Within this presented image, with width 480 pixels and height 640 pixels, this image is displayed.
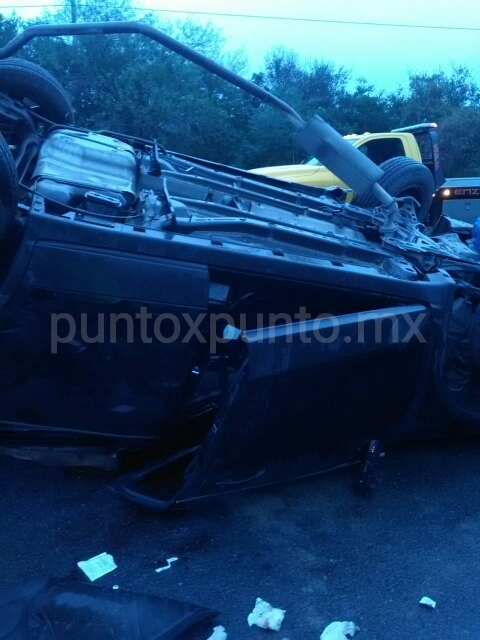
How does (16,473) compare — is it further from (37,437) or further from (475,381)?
(475,381)

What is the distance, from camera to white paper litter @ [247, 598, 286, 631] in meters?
2.72

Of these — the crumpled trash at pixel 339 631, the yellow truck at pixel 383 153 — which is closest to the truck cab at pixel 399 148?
the yellow truck at pixel 383 153

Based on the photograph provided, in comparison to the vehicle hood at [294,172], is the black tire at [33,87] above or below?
above

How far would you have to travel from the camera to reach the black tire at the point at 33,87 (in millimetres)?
4227

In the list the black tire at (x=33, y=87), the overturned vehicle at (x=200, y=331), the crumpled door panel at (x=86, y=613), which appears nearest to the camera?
the crumpled door panel at (x=86, y=613)

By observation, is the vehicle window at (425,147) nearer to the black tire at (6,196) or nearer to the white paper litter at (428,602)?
the white paper litter at (428,602)

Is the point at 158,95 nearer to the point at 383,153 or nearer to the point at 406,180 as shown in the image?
the point at 383,153

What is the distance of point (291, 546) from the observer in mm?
3230

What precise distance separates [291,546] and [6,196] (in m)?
1.94

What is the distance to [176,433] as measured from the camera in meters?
3.39

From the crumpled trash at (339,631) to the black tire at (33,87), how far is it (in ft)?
10.9

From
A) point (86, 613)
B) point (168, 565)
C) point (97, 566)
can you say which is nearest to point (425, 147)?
point (168, 565)

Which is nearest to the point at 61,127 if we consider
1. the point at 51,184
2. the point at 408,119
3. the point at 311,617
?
the point at 51,184

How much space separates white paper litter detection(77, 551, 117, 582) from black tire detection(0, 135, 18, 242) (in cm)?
139
